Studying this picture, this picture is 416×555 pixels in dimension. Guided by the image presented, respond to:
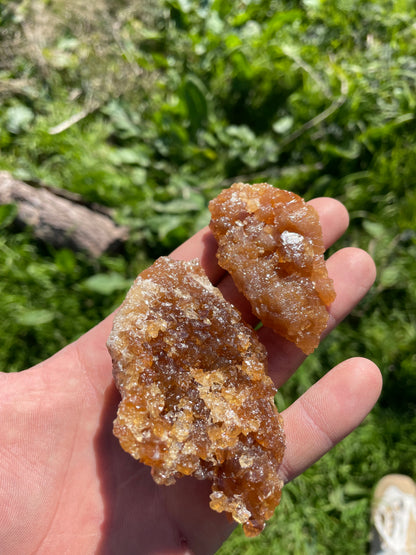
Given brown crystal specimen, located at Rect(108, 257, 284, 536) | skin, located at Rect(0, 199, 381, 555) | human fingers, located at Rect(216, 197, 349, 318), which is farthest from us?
human fingers, located at Rect(216, 197, 349, 318)

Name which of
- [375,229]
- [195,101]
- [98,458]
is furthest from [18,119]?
[375,229]

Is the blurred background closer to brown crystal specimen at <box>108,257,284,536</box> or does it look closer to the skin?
the skin

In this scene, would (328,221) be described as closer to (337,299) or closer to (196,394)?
(337,299)

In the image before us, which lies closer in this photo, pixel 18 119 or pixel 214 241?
pixel 214 241

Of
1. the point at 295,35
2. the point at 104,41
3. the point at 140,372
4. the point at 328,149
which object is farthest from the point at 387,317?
the point at 104,41

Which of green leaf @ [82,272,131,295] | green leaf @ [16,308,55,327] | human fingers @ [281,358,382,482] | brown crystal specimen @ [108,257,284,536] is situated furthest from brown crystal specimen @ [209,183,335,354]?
green leaf @ [16,308,55,327]

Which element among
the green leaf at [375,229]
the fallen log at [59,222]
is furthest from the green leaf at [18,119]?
the green leaf at [375,229]
